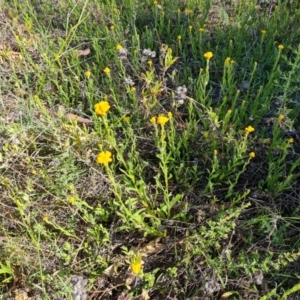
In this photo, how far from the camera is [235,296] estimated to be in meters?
1.61

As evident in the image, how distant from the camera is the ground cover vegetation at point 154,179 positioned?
1651 mm

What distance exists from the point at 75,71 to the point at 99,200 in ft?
3.59

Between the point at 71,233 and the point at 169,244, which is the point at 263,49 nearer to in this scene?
the point at 169,244

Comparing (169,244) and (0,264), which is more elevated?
(0,264)

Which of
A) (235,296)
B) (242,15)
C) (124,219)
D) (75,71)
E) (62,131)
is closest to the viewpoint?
(235,296)

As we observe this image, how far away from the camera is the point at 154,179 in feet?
6.67

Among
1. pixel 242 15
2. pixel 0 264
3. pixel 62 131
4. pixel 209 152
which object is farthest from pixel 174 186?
pixel 242 15

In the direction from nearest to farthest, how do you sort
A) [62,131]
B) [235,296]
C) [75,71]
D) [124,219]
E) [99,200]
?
1. [235,296]
2. [124,219]
3. [99,200]
4. [62,131]
5. [75,71]

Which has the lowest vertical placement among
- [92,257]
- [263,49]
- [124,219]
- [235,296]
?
[235,296]

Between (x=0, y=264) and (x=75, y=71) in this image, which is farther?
(x=75, y=71)

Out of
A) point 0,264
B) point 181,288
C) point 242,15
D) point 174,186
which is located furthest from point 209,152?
point 242,15

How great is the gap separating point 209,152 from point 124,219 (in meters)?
0.60

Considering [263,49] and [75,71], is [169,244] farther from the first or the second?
[263,49]

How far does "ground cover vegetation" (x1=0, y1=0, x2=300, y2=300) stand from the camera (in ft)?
5.42
